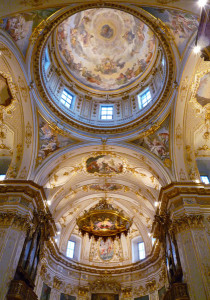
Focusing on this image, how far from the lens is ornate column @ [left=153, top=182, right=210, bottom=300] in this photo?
429 inches

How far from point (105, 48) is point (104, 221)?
13971mm

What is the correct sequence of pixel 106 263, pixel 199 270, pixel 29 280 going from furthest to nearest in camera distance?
1. pixel 106 263
2. pixel 29 280
3. pixel 199 270

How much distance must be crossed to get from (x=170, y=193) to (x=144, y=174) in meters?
4.12

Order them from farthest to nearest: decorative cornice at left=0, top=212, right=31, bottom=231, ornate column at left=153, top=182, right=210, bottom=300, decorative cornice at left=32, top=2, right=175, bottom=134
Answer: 1. decorative cornice at left=32, top=2, right=175, bottom=134
2. decorative cornice at left=0, top=212, right=31, bottom=231
3. ornate column at left=153, top=182, right=210, bottom=300

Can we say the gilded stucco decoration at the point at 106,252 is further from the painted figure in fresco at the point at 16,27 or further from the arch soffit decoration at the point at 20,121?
the painted figure in fresco at the point at 16,27

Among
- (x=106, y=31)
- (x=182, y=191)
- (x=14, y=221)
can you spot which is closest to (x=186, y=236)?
(x=182, y=191)

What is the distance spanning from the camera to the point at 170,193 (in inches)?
568

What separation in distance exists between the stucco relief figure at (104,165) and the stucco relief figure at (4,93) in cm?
687

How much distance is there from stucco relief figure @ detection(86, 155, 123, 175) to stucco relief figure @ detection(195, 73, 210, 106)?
6.95 metres

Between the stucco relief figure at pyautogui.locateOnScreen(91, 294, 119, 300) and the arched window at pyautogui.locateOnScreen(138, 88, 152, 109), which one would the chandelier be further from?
the arched window at pyautogui.locateOnScreen(138, 88, 152, 109)

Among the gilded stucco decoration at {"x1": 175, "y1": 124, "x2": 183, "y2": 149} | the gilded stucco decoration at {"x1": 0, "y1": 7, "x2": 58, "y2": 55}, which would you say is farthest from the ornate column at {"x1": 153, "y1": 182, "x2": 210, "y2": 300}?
the gilded stucco decoration at {"x1": 0, "y1": 7, "x2": 58, "y2": 55}

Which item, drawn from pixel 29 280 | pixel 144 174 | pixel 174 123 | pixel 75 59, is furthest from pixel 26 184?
pixel 75 59

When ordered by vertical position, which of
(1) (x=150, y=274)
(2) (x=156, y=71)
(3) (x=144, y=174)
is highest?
(2) (x=156, y=71)

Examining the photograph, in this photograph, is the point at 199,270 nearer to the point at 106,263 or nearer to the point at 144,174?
the point at 144,174
